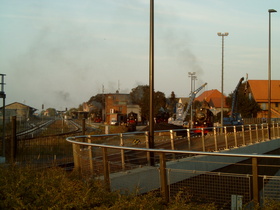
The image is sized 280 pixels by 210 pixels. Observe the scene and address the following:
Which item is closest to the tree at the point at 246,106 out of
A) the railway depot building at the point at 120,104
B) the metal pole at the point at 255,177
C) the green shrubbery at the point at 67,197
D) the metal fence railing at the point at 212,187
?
the railway depot building at the point at 120,104

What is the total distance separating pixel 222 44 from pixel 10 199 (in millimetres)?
43869

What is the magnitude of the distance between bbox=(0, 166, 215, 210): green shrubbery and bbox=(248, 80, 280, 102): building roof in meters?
79.0

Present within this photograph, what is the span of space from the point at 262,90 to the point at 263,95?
1.87 metres

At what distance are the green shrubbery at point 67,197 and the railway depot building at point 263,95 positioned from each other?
7572 cm

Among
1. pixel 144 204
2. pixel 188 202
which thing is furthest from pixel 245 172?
pixel 144 204

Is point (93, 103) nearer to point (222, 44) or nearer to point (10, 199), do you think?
point (222, 44)

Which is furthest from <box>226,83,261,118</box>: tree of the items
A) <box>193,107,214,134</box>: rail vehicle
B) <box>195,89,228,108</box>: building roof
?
<box>195,89,228,108</box>: building roof

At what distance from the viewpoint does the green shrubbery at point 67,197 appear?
5672 mm

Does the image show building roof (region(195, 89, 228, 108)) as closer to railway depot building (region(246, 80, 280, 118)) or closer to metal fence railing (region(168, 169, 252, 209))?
railway depot building (region(246, 80, 280, 118))

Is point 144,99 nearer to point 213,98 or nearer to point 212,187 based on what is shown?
point 213,98

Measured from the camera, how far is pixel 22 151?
1900 centimetres

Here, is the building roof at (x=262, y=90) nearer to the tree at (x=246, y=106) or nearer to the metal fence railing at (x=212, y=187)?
the tree at (x=246, y=106)

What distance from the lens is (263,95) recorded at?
8350 cm

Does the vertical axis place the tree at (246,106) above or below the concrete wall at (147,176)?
above
